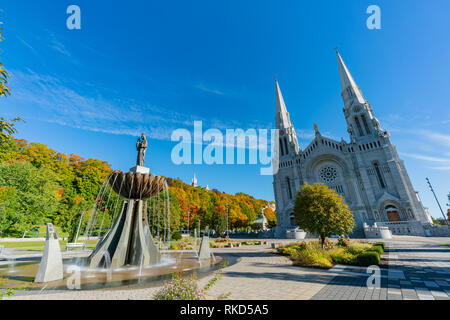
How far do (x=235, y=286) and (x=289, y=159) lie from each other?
50.9 metres

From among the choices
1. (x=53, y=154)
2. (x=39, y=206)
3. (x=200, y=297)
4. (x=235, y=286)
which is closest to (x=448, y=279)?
(x=235, y=286)

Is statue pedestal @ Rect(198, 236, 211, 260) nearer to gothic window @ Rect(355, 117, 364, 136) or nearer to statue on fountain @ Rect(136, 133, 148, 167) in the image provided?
statue on fountain @ Rect(136, 133, 148, 167)

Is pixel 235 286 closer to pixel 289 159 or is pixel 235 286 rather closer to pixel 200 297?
pixel 200 297

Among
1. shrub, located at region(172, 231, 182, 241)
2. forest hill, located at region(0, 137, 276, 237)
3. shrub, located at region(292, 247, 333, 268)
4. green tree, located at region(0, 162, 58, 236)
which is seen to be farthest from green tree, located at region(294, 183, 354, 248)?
green tree, located at region(0, 162, 58, 236)

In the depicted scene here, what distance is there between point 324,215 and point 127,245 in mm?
13513

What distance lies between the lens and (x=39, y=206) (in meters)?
25.9

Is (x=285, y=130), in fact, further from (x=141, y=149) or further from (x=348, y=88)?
(x=141, y=149)

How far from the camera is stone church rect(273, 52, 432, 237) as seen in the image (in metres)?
35.6

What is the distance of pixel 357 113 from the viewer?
47094mm

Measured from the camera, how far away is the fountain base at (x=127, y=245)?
29.0 feet

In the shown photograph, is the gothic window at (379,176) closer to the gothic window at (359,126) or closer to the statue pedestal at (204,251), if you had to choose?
the gothic window at (359,126)

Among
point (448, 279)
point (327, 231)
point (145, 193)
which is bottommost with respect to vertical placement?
point (448, 279)

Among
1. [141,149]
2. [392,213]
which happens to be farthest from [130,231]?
[392,213]
